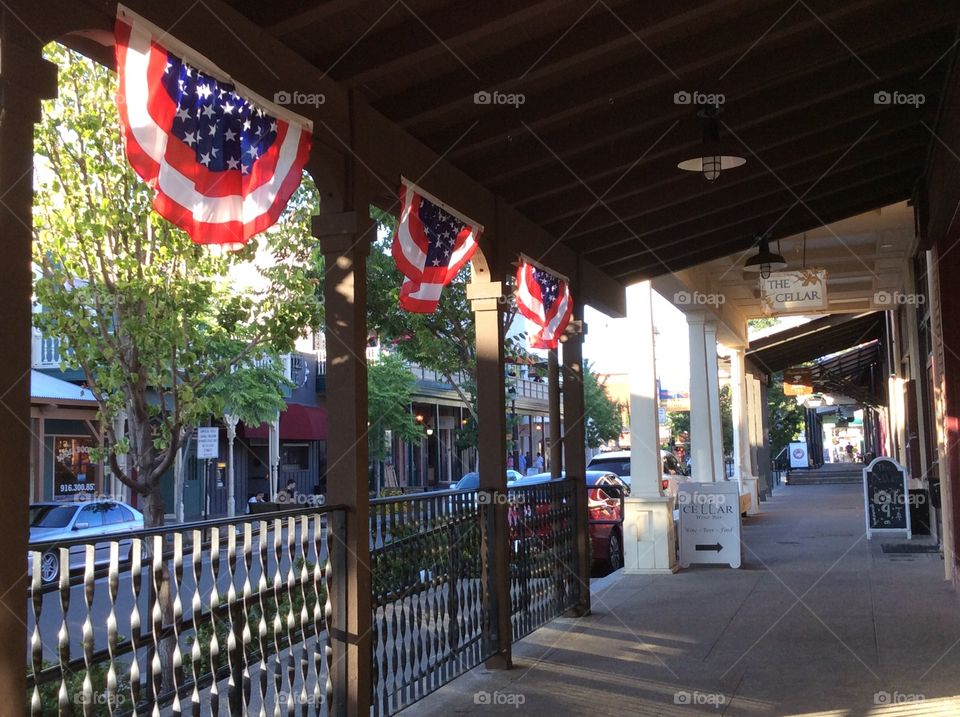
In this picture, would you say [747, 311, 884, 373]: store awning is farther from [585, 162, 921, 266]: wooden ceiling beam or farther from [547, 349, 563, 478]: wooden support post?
[547, 349, 563, 478]: wooden support post

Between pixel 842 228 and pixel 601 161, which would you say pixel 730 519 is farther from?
pixel 601 161

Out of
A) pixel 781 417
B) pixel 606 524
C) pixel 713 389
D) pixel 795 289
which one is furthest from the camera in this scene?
pixel 781 417

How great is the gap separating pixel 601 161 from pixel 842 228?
22.4 ft

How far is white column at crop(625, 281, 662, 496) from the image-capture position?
39.3 ft

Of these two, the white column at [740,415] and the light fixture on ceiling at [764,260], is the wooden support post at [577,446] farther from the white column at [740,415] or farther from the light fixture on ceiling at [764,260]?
the white column at [740,415]

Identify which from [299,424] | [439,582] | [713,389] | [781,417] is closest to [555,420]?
[439,582]

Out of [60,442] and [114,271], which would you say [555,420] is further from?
[60,442]

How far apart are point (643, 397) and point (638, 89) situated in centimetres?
655

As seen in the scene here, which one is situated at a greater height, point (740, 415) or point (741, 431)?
point (740, 415)

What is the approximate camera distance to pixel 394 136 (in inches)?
230

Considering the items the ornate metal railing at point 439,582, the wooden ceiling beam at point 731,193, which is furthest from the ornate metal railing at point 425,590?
the wooden ceiling beam at point 731,193

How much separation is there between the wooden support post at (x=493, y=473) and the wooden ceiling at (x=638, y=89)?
0.93 metres

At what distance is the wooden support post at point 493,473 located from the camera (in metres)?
7.00

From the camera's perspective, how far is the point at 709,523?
40.3 feet
